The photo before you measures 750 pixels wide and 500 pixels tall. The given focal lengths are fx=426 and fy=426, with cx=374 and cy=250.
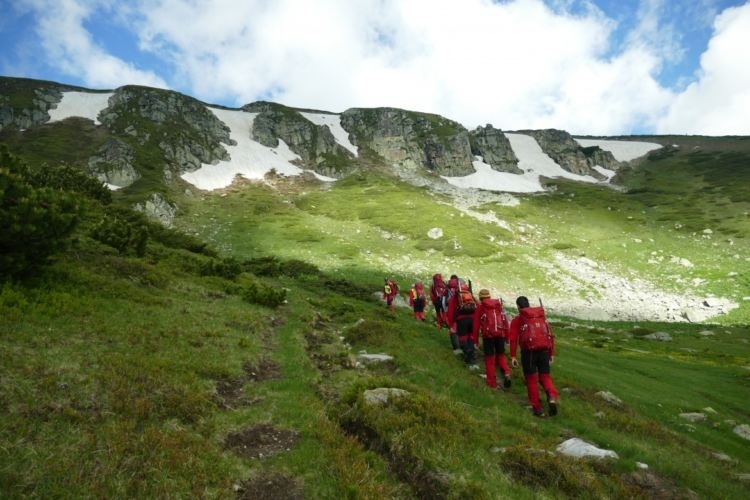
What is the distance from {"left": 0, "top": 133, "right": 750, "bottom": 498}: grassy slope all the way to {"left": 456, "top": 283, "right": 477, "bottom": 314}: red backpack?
2.18 m

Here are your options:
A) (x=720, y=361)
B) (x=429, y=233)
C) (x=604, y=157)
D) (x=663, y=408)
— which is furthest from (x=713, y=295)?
(x=604, y=157)

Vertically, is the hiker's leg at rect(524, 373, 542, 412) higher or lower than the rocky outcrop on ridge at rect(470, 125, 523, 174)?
lower

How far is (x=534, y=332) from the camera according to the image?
13156mm

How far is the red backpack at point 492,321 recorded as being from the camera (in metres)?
15.0

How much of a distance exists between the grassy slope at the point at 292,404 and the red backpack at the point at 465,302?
2182 mm

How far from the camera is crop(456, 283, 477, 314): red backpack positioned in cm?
1717

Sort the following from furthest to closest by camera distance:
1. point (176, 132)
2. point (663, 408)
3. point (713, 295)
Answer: point (176, 132)
point (713, 295)
point (663, 408)

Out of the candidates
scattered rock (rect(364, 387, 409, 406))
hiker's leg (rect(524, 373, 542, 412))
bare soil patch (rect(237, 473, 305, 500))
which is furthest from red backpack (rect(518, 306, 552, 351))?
bare soil patch (rect(237, 473, 305, 500))

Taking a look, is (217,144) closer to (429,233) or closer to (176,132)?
(176,132)

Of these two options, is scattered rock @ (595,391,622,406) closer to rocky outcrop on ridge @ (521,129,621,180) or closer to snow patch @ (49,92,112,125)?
snow patch @ (49,92,112,125)

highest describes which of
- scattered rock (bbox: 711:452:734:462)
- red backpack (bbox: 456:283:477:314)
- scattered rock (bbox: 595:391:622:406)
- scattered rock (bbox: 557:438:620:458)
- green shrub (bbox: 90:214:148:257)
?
green shrub (bbox: 90:214:148:257)

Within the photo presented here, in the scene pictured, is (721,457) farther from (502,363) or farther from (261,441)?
(261,441)

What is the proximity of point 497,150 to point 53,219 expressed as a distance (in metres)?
157

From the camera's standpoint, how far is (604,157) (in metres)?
162
